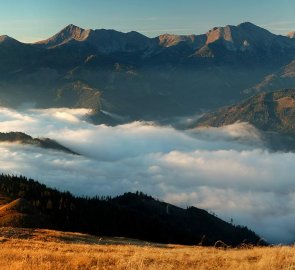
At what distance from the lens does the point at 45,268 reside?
2470cm

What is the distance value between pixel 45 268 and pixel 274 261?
1267cm

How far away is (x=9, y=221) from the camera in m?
136

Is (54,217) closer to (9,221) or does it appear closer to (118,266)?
(9,221)

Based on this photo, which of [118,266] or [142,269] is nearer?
[142,269]

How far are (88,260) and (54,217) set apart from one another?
6870 inches

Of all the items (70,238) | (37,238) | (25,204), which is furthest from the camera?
(25,204)

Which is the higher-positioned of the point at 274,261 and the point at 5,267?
the point at 274,261

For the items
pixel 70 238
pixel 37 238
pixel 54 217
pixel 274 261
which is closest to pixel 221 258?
pixel 274 261

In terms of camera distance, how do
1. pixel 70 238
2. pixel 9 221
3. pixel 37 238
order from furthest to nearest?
pixel 9 221 → pixel 70 238 → pixel 37 238

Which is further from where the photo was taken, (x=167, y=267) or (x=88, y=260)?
(x=88, y=260)

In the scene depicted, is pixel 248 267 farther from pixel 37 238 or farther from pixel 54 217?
pixel 54 217

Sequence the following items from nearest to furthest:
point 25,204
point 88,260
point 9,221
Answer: point 88,260 < point 9,221 < point 25,204

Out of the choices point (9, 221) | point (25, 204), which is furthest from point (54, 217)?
point (9, 221)

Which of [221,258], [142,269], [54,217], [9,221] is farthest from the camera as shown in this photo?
[54,217]
